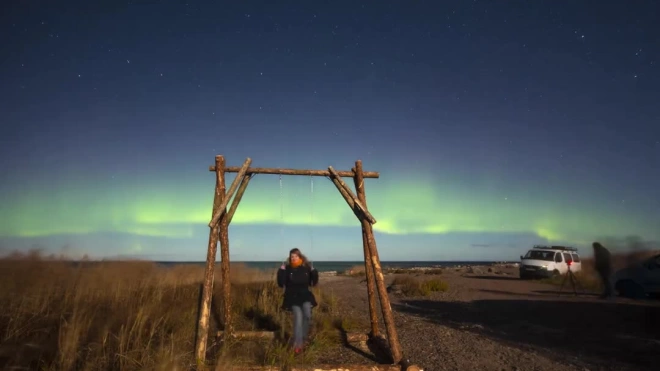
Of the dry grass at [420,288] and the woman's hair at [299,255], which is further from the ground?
the woman's hair at [299,255]

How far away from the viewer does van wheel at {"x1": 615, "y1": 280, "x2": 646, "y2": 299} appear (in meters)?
15.4

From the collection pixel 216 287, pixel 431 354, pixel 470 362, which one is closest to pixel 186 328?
pixel 431 354

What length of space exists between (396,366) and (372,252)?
6.04ft

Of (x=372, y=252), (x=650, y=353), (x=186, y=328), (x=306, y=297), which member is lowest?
(x=650, y=353)

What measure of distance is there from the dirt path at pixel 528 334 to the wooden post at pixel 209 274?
3629mm

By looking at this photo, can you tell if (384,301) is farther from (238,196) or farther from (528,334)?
(528,334)

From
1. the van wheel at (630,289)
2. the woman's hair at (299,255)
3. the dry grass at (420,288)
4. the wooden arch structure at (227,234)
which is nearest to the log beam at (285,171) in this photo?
the wooden arch structure at (227,234)

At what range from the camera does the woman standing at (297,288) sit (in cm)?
739

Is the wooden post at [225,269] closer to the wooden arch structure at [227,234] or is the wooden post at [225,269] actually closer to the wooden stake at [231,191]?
the wooden arch structure at [227,234]

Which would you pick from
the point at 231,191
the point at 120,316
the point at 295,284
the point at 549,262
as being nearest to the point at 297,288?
→ the point at 295,284

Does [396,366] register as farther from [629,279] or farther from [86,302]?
[629,279]

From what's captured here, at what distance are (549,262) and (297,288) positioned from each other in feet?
69.2

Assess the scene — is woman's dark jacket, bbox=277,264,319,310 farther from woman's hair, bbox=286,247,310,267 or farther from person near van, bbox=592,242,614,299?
person near van, bbox=592,242,614,299

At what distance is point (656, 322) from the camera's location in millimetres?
10227
